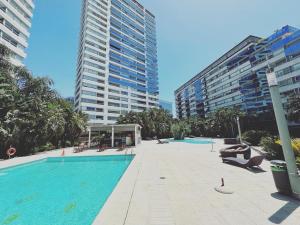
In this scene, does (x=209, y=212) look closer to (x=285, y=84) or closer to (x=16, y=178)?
(x=16, y=178)

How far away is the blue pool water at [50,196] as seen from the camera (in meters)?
5.24

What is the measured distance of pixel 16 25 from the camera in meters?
36.2

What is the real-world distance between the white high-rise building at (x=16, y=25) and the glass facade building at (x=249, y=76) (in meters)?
46.5

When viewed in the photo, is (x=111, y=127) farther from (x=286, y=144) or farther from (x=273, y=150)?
(x=286, y=144)

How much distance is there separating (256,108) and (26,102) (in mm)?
60494

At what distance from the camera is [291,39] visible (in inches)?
1532

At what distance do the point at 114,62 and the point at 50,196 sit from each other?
66.2 meters

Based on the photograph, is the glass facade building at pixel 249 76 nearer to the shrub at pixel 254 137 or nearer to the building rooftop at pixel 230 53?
the building rooftop at pixel 230 53

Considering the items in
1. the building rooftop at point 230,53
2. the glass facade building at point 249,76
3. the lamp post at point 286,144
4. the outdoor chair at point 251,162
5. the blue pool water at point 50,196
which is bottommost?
the blue pool water at point 50,196

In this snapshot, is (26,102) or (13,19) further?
(13,19)

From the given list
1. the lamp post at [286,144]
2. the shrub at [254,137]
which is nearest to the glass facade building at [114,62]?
the shrub at [254,137]

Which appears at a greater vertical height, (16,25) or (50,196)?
(16,25)

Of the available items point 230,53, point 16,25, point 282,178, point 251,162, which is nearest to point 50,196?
point 282,178

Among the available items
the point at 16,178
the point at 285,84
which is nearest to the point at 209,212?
the point at 16,178
